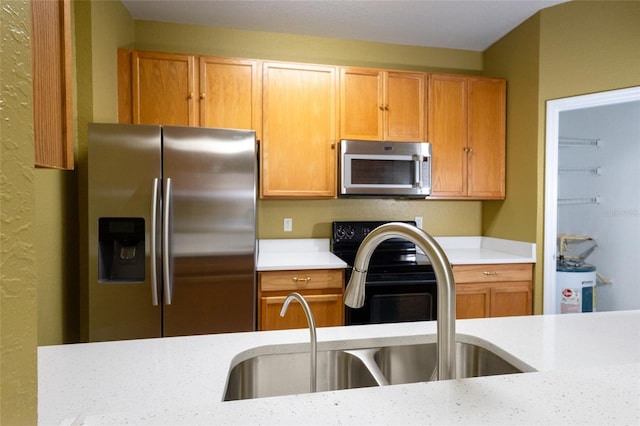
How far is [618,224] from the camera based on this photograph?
3131 millimetres

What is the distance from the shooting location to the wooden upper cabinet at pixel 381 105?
2869 millimetres

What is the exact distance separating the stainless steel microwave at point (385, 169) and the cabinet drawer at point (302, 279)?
64 centimetres

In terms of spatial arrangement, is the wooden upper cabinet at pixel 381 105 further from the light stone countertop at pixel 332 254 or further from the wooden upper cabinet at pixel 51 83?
the wooden upper cabinet at pixel 51 83

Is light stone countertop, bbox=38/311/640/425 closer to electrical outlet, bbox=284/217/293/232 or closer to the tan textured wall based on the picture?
the tan textured wall

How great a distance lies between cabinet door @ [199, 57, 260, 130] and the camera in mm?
2650

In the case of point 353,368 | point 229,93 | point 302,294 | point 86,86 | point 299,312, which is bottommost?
point 299,312

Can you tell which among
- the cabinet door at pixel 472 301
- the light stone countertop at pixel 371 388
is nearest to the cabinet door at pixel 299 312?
the cabinet door at pixel 472 301

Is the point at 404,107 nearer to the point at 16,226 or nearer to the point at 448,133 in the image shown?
the point at 448,133

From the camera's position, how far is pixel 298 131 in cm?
279

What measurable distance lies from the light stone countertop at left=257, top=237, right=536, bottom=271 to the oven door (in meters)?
0.28

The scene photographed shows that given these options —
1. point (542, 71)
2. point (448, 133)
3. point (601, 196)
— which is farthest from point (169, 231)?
point (601, 196)

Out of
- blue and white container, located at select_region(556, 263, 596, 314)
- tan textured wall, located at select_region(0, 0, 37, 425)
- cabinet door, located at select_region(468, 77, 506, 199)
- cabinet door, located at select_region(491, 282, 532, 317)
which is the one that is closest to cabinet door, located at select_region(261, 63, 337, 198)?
cabinet door, located at select_region(468, 77, 506, 199)

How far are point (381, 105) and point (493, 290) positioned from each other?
1639 millimetres

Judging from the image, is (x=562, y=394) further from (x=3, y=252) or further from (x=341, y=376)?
(x=3, y=252)
